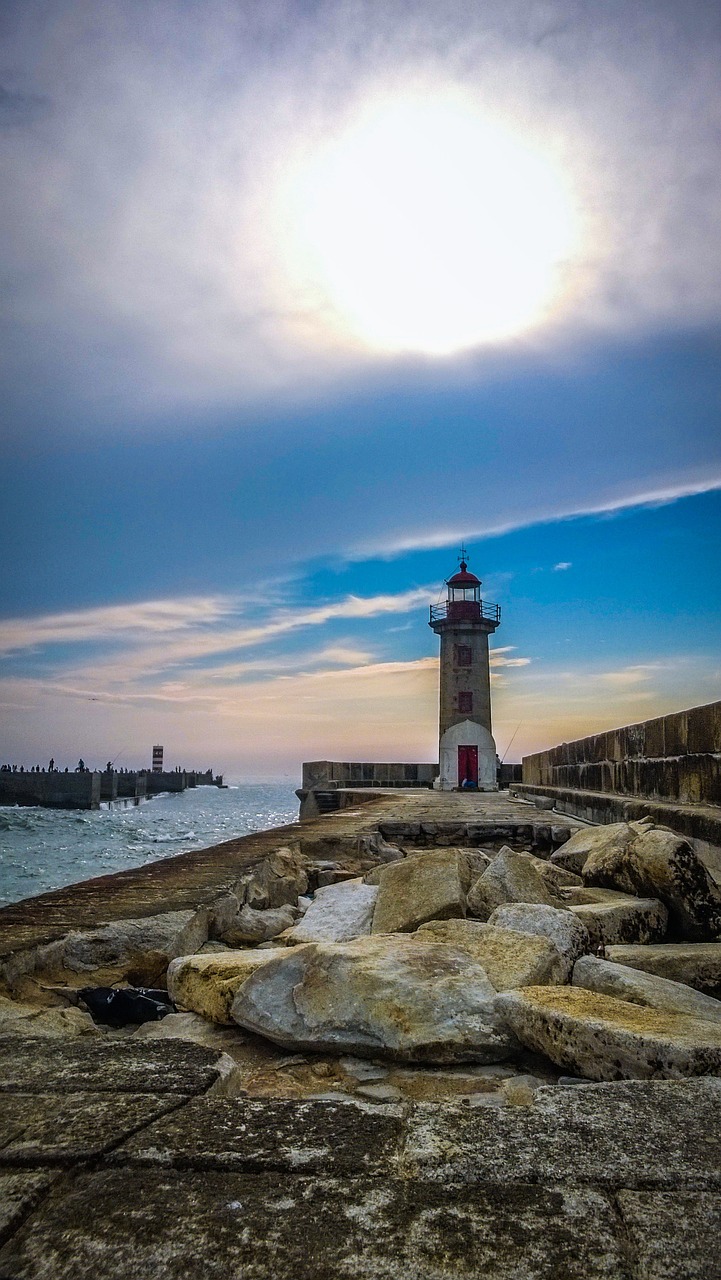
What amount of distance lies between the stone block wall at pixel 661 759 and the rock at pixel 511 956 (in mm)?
3054

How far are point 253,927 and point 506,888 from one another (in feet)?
4.82

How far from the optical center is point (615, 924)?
11.3 ft

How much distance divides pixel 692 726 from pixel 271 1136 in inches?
210

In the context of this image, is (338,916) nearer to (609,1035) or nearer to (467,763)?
(609,1035)

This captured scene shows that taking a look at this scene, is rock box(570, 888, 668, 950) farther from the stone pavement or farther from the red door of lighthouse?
the red door of lighthouse

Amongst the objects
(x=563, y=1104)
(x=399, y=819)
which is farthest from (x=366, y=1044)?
(x=399, y=819)

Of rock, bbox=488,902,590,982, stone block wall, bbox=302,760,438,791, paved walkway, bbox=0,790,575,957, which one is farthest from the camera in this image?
stone block wall, bbox=302,760,438,791

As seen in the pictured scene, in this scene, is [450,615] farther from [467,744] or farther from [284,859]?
[284,859]

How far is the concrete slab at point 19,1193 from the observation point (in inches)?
49.3

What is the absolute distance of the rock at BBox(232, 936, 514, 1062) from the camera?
7.41 ft

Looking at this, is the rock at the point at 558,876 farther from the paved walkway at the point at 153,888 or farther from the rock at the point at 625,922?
the paved walkway at the point at 153,888

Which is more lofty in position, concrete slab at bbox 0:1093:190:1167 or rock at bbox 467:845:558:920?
rock at bbox 467:845:558:920

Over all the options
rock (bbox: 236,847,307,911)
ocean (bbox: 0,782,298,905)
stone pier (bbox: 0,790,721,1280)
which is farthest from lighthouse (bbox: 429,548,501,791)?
stone pier (bbox: 0,790,721,1280)

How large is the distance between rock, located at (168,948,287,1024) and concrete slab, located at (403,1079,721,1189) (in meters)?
1.19
